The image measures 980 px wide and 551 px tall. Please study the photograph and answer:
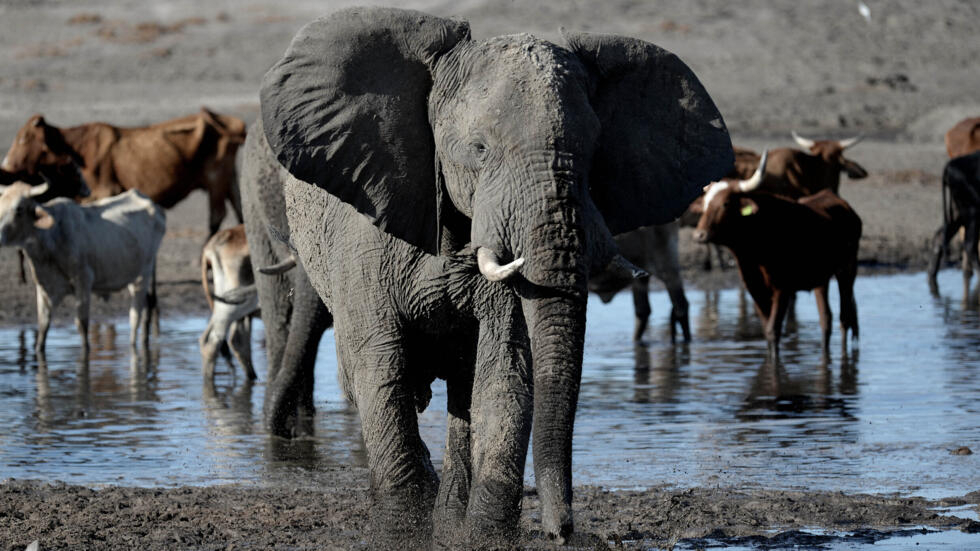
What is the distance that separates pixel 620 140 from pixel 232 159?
14622 mm

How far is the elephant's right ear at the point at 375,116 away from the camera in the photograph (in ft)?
18.0

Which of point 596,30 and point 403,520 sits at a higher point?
point 596,30

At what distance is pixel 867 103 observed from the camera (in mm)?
33688

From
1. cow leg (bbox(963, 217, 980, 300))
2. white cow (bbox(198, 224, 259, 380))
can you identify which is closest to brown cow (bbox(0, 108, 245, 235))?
white cow (bbox(198, 224, 259, 380))

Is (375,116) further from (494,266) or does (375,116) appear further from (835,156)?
(835,156)

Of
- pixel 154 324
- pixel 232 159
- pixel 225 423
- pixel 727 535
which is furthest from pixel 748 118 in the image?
pixel 727 535

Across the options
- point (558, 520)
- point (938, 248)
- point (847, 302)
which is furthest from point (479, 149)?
point (938, 248)

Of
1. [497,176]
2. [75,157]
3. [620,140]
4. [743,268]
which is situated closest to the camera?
[497,176]

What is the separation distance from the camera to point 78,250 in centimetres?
1368

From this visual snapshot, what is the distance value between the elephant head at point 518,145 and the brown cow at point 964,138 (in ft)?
51.6

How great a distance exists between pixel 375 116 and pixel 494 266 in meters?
0.96

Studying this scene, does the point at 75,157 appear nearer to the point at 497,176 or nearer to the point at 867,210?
the point at 867,210

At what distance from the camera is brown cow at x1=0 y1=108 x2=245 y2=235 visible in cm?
1947

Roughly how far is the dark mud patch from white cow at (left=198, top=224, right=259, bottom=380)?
418 centimetres
